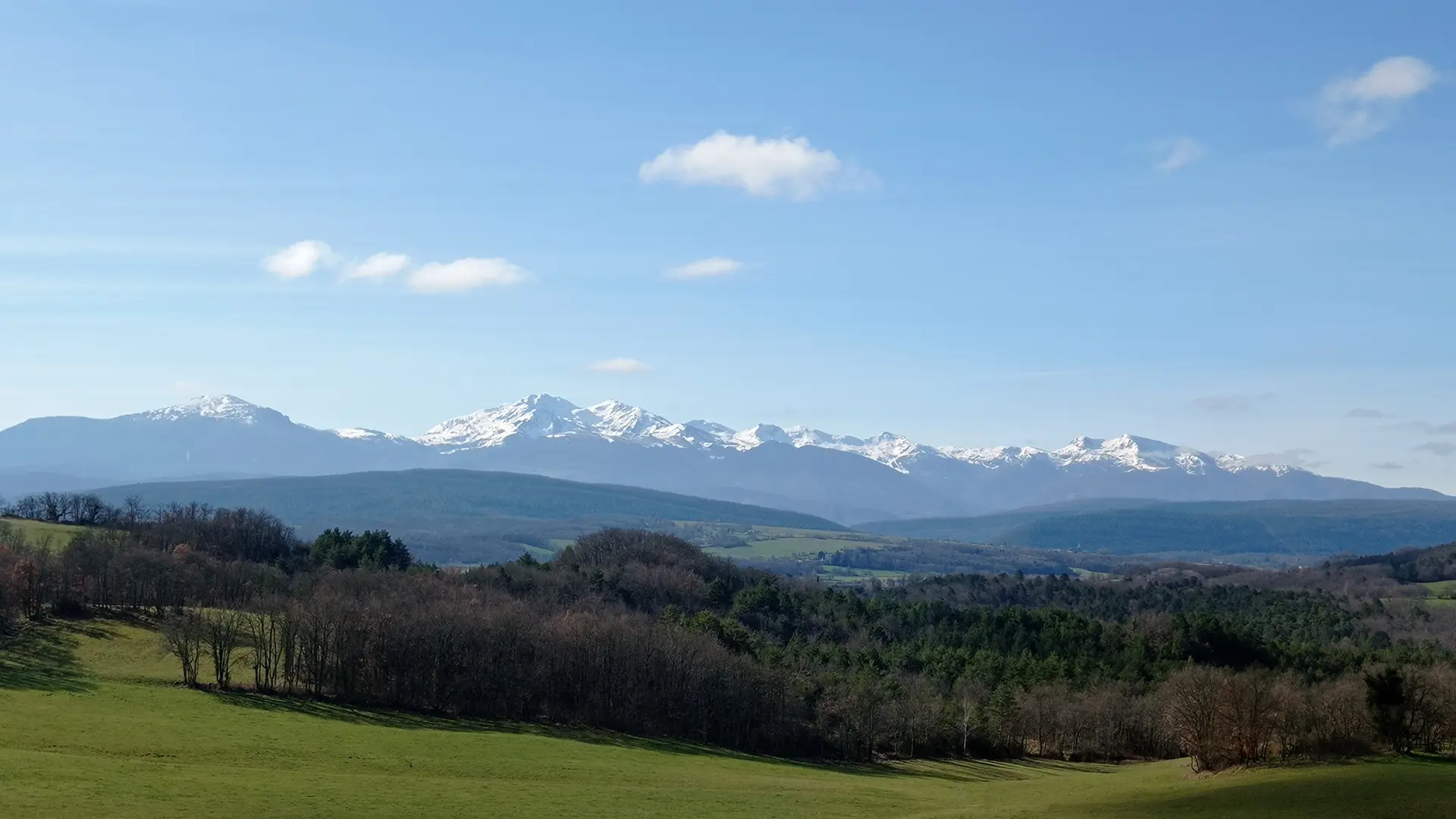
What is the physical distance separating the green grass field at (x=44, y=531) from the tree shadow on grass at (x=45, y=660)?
27.5m

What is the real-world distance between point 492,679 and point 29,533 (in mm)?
72899

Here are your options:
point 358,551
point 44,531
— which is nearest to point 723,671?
point 358,551

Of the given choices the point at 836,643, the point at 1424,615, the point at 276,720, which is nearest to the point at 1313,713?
the point at 276,720

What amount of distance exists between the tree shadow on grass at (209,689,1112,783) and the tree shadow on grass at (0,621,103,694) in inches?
372

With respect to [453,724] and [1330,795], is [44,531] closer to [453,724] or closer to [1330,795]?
[453,724]

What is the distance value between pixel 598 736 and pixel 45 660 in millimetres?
39708

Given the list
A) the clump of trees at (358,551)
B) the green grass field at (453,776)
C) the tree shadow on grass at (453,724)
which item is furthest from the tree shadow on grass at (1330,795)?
the clump of trees at (358,551)

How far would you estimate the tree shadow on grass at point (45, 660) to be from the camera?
266 feet

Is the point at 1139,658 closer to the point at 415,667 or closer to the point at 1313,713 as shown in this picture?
the point at 1313,713

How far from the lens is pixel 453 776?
66.8 m

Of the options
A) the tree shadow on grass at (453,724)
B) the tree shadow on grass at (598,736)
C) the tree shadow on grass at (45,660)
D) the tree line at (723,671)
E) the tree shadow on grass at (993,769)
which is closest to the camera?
the tree line at (723,671)

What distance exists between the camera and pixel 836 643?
486 ft

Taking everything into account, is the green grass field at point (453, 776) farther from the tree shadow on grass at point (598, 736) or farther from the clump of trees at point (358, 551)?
the clump of trees at point (358, 551)

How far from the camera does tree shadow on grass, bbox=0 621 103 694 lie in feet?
266
